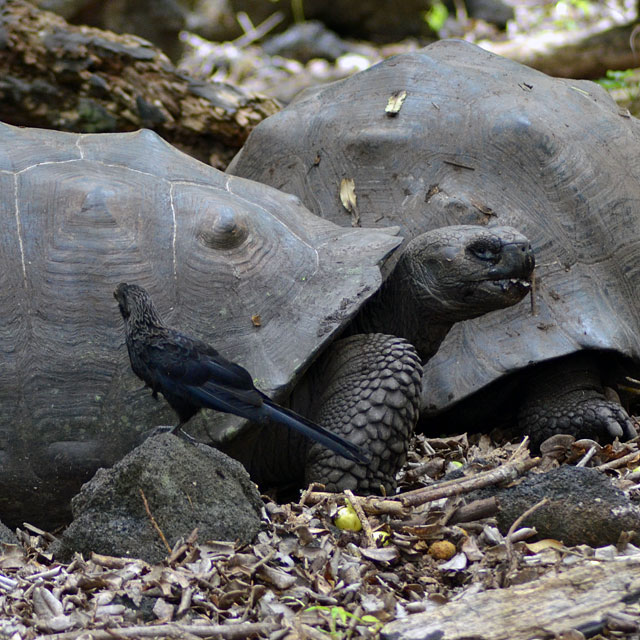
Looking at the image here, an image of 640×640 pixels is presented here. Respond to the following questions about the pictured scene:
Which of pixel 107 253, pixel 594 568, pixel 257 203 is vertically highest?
pixel 257 203

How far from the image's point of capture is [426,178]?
205 inches

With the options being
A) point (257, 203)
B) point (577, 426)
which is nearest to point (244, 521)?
point (257, 203)

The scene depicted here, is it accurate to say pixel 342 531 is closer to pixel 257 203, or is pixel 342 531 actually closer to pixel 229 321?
pixel 229 321

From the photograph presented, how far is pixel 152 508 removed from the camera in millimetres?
3191

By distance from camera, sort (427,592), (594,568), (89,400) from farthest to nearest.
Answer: (89,400), (427,592), (594,568)

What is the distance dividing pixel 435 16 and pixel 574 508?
15710 mm

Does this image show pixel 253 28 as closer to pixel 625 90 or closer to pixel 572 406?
pixel 625 90

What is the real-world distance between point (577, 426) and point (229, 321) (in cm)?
189

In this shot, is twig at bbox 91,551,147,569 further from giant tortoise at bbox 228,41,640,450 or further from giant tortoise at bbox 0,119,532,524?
giant tortoise at bbox 228,41,640,450

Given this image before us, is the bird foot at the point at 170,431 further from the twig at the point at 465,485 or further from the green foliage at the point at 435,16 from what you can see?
the green foliage at the point at 435,16

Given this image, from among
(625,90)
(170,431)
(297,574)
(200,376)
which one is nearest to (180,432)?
(170,431)

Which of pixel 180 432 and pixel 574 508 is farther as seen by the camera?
pixel 180 432

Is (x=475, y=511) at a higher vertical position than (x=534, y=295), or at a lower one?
lower

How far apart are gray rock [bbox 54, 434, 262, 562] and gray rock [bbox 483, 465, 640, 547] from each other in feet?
3.12
